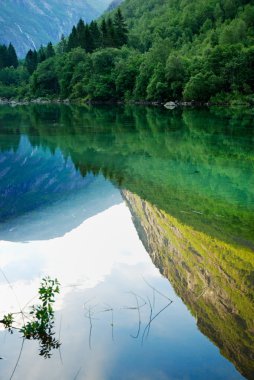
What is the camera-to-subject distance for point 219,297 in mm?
9844

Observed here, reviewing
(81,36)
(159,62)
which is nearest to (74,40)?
(81,36)

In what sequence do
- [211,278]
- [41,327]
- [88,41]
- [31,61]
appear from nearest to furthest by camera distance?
[41,327], [211,278], [88,41], [31,61]

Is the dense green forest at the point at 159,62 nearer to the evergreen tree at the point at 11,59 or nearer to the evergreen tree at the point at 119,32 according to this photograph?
the evergreen tree at the point at 119,32

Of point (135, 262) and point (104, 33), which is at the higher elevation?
point (104, 33)

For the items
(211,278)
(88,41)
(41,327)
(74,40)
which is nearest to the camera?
(41,327)

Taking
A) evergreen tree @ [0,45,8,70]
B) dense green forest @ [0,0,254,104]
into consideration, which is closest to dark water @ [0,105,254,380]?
dense green forest @ [0,0,254,104]

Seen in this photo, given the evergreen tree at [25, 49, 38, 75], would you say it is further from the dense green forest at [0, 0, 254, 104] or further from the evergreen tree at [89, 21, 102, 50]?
the evergreen tree at [89, 21, 102, 50]

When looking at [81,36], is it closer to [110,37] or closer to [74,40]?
[74,40]

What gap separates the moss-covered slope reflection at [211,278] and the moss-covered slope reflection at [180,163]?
33.8 inches

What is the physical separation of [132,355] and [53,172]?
18.8 metres

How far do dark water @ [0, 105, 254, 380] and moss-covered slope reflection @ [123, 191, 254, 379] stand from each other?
29mm

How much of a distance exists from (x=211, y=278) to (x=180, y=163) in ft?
50.1

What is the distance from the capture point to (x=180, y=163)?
25.6m

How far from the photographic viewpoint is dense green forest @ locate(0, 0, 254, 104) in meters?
92.2
